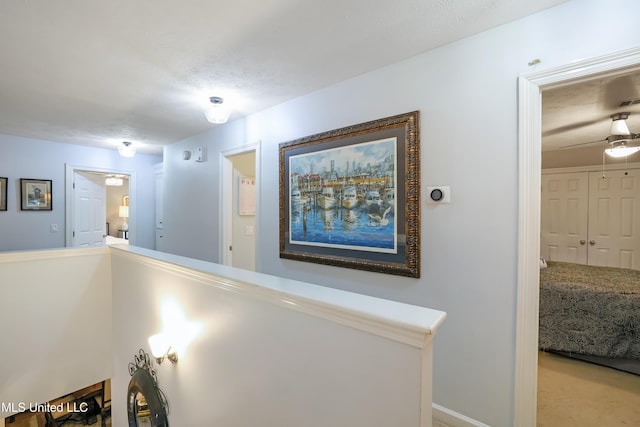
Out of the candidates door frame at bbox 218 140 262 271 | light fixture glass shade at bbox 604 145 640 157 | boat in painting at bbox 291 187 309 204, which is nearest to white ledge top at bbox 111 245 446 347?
boat in painting at bbox 291 187 309 204

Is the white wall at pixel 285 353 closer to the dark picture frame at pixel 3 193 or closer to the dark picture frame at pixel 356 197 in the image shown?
the dark picture frame at pixel 356 197

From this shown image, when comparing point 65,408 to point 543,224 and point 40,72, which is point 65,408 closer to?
point 40,72

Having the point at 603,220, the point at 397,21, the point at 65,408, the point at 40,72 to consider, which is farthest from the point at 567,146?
the point at 65,408

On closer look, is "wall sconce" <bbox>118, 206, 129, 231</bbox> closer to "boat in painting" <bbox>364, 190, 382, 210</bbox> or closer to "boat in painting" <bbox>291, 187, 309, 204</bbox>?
"boat in painting" <bbox>291, 187, 309, 204</bbox>

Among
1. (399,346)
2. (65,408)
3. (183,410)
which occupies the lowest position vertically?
(65,408)

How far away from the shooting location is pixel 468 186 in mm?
1670

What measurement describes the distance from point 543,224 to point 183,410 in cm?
578

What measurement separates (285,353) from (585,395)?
2.50 metres

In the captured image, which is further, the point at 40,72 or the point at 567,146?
the point at 567,146

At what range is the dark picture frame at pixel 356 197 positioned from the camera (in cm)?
187

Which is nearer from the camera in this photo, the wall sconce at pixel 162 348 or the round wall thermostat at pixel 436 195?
the round wall thermostat at pixel 436 195

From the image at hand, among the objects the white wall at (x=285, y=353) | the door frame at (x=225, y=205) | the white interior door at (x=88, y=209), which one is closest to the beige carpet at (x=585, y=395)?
the white wall at (x=285, y=353)

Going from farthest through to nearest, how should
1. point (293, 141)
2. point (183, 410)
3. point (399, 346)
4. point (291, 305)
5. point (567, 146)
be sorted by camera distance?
1. point (567, 146)
2. point (293, 141)
3. point (183, 410)
4. point (291, 305)
5. point (399, 346)

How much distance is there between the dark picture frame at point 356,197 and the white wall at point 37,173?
3.76 meters
